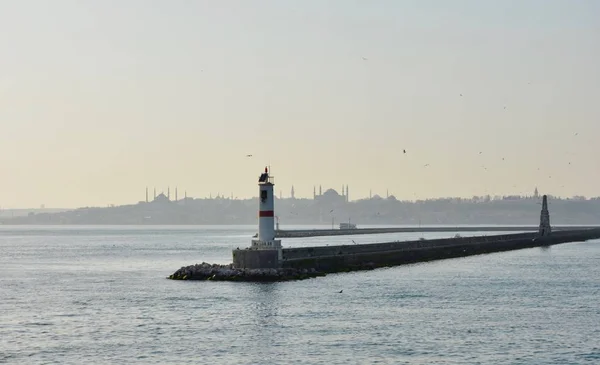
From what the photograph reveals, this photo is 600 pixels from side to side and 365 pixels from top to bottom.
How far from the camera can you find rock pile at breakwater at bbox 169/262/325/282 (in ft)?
192

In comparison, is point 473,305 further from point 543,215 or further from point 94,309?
point 543,215

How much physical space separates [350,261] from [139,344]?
35.9 metres

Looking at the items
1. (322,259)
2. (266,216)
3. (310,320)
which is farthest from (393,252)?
(310,320)

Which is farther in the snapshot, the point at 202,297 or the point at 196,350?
the point at 202,297

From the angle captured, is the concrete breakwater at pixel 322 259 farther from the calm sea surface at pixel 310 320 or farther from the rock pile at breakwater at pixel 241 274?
the calm sea surface at pixel 310 320

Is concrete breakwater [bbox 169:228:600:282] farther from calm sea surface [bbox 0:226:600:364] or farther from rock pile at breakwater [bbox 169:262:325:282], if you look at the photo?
calm sea surface [bbox 0:226:600:364]

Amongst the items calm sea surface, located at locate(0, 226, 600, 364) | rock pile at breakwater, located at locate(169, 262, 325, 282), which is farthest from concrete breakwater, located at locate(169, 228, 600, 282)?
calm sea surface, located at locate(0, 226, 600, 364)

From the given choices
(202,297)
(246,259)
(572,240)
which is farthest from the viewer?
(572,240)

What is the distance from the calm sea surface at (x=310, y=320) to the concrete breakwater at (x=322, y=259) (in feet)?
5.02

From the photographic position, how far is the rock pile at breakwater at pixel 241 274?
192 ft

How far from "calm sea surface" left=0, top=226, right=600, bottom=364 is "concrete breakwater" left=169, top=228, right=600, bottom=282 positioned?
1531 mm

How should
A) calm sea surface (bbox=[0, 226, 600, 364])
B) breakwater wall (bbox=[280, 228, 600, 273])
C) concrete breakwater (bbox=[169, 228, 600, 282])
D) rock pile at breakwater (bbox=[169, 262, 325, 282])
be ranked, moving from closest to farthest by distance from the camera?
calm sea surface (bbox=[0, 226, 600, 364]) → rock pile at breakwater (bbox=[169, 262, 325, 282]) → concrete breakwater (bbox=[169, 228, 600, 282]) → breakwater wall (bbox=[280, 228, 600, 273])

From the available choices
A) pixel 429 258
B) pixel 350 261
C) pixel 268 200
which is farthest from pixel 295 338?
pixel 429 258

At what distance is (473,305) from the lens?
4875cm
